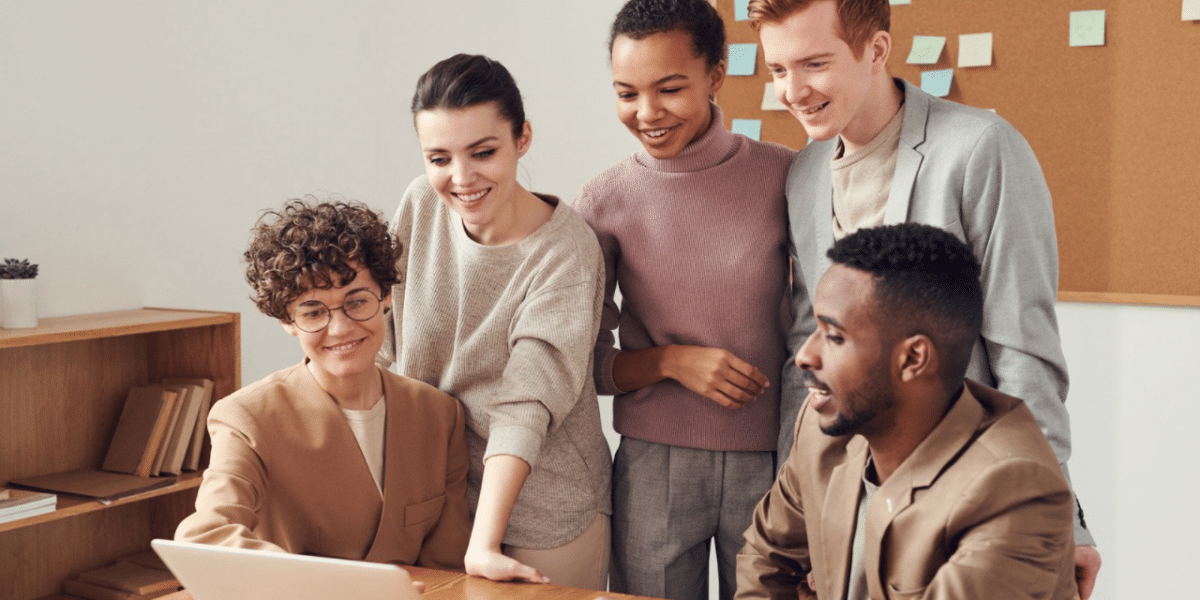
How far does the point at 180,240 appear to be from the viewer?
312cm

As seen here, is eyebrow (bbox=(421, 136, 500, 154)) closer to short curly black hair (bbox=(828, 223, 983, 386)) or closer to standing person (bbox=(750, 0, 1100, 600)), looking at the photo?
standing person (bbox=(750, 0, 1100, 600))

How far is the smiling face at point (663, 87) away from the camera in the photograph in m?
1.82

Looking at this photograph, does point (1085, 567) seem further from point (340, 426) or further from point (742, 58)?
point (742, 58)

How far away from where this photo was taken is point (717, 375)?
185cm

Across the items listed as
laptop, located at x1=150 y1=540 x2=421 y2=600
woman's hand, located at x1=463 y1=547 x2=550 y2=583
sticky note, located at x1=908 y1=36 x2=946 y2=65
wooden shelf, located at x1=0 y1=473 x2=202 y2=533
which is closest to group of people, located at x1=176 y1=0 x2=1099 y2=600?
woman's hand, located at x1=463 y1=547 x2=550 y2=583

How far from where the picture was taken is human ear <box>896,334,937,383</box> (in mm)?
1284

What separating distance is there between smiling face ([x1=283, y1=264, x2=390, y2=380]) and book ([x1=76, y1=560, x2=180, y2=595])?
4.33 ft

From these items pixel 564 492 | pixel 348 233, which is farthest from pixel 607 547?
pixel 348 233

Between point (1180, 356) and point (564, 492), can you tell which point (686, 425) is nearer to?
point (564, 492)

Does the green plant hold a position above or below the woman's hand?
above

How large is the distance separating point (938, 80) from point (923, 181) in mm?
1400

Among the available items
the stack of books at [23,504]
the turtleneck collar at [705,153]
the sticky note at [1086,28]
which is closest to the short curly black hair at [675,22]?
the turtleneck collar at [705,153]

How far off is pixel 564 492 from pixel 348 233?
581 mm

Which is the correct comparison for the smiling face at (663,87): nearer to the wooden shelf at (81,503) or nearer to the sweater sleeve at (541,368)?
the sweater sleeve at (541,368)
